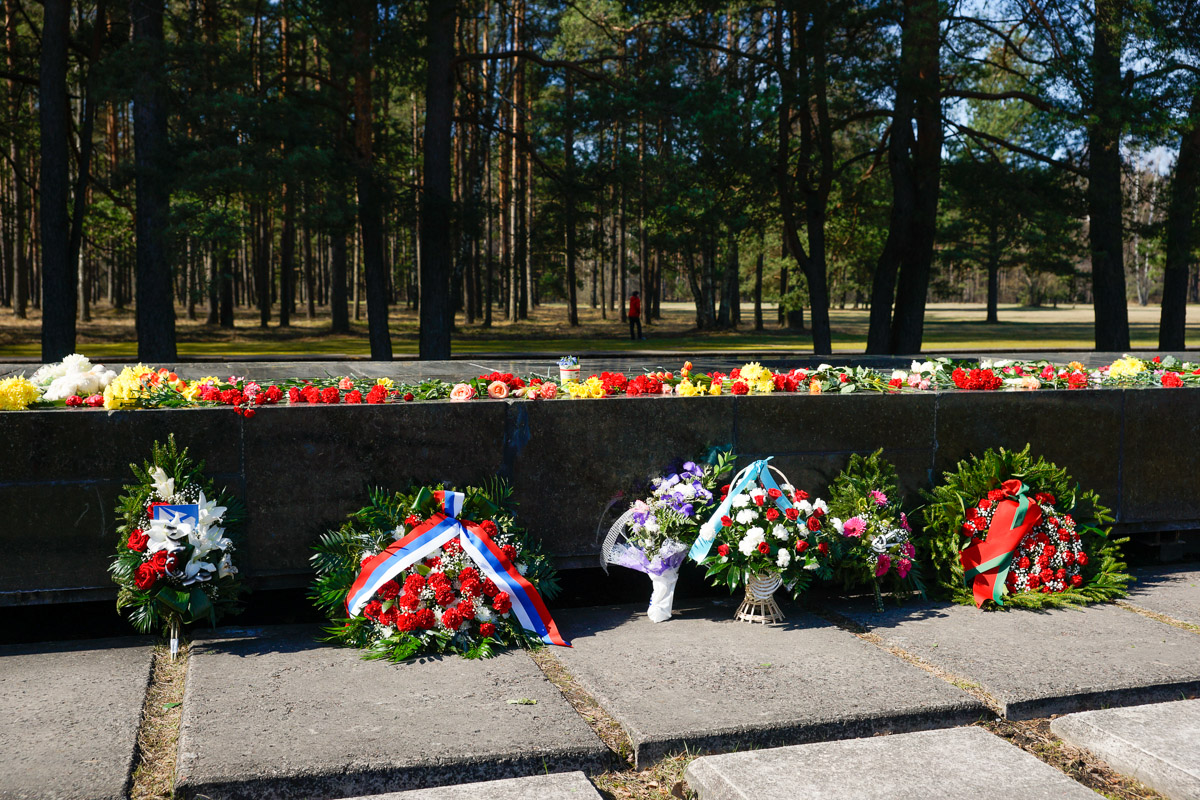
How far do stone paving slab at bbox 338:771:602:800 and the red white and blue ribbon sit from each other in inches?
48.5

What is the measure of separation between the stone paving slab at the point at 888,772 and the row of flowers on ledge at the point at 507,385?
2156 mm

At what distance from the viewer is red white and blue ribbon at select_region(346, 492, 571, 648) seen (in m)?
4.17

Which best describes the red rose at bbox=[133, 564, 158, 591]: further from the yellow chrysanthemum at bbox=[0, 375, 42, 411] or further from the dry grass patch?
the dry grass patch

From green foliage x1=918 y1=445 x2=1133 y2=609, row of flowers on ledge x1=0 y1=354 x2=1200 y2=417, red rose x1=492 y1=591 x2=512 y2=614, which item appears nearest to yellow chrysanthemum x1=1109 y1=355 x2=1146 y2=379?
row of flowers on ledge x1=0 y1=354 x2=1200 y2=417

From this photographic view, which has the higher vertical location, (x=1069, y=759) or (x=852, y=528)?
(x=852, y=528)

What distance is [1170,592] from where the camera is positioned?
16.8ft

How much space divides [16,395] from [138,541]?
87cm

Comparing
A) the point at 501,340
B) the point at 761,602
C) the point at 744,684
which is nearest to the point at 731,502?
the point at 761,602

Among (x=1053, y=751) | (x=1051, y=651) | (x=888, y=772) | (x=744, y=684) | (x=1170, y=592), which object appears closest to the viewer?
(x=888, y=772)

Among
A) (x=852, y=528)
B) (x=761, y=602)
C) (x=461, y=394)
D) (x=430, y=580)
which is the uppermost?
(x=461, y=394)

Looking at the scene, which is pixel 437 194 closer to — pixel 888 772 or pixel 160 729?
pixel 160 729

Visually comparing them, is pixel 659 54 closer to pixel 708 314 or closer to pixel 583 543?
pixel 583 543

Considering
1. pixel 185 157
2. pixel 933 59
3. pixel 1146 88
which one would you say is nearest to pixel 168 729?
pixel 185 157

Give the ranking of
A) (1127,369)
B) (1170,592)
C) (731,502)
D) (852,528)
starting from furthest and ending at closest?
(1127,369) < (1170,592) < (852,528) < (731,502)
